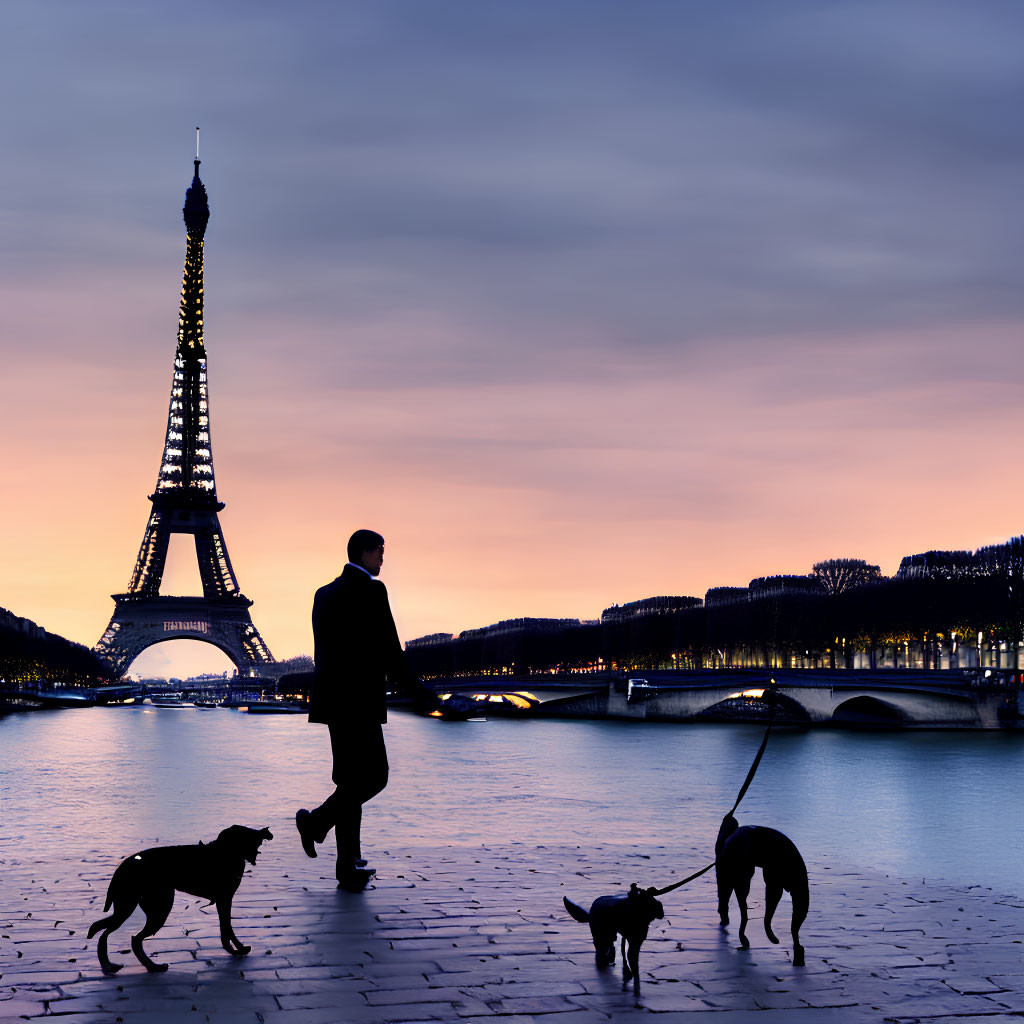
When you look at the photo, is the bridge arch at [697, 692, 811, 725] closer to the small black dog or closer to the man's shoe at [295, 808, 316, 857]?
the man's shoe at [295, 808, 316, 857]

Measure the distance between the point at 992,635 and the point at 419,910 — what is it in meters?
75.8

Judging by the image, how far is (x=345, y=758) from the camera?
27.8 feet

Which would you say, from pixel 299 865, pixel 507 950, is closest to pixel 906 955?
pixel 507 950

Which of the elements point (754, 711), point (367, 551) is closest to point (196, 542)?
point (754, 711)

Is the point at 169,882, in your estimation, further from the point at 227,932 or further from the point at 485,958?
the point at 485,958

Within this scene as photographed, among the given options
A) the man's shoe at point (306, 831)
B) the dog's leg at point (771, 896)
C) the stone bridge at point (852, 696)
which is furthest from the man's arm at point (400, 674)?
the stone bridge at point (852, 696)

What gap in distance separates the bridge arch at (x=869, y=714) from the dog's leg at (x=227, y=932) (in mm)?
65290

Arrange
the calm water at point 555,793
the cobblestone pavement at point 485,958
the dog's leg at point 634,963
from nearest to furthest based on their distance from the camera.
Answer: the cobblestone pavement at point 485,958 < the dog's leg at point 634,963 < the calm water at point 555,793

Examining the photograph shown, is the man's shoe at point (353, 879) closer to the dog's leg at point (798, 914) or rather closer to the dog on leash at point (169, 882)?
the dog on leash at point (169, 882)

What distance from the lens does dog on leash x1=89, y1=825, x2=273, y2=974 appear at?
638 centimetres

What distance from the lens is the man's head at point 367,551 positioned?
875 cm

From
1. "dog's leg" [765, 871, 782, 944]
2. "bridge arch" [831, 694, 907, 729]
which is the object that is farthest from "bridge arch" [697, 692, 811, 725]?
"dog's leg" [765, 871, 782, 944]

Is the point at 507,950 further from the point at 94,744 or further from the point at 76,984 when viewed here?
the point at 94,744

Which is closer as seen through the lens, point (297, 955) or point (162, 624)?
point (297, 955)
